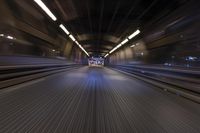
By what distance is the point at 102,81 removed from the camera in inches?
364

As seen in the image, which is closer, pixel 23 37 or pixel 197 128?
pixel 197 128

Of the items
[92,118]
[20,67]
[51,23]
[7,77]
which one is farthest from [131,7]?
[92,118]

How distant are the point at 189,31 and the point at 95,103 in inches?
178

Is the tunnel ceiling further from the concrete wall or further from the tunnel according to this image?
the concrete wall

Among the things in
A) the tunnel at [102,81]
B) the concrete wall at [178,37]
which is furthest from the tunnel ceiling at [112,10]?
the concrete wall at [178,37]

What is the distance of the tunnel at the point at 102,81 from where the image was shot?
3.16 metres

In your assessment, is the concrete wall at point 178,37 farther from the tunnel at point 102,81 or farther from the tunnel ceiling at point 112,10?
the tunnel ceiling at point 112,10

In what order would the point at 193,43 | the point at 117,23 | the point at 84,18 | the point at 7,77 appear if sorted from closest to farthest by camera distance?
the point at 7,77, the point at 193,43, the point at 84,18, the point at 117,23

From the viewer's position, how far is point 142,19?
1242 cm

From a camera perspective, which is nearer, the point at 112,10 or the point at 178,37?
the point at 178,37

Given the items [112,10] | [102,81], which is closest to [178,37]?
[102,81]

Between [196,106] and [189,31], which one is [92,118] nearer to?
[196,106]

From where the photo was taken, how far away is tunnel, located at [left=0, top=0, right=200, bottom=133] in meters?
3.16

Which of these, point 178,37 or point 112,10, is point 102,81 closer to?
point 178,37
